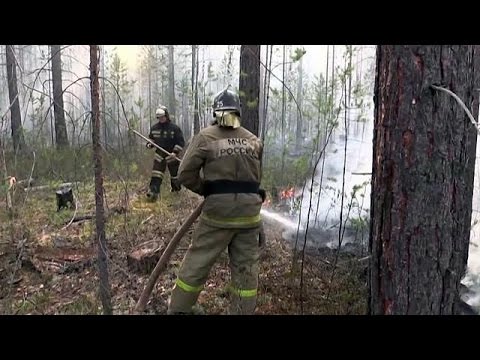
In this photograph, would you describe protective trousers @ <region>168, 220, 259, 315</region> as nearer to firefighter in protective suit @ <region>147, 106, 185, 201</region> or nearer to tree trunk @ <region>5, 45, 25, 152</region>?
tree trunk @ <region>5, 45, 25, 152</region>

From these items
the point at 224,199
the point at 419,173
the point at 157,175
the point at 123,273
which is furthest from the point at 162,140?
the point at 419,173

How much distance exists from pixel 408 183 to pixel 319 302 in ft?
7.97

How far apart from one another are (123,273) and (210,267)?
1.71 m

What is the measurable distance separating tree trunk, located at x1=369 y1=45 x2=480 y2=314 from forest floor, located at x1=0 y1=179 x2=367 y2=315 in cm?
187

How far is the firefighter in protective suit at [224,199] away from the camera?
11.0 feet

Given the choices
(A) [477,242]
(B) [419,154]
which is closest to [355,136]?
(A) [477,242]

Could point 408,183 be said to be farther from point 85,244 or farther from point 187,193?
point 187,193

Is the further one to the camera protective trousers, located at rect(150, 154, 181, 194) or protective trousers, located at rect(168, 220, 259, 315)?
protective trousers, located at rect(150, 154, 181, 194)

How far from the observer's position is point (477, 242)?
4.81 meters

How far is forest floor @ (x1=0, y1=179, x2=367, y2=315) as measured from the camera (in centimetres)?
407

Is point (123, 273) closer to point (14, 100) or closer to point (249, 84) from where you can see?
point (14, 100)

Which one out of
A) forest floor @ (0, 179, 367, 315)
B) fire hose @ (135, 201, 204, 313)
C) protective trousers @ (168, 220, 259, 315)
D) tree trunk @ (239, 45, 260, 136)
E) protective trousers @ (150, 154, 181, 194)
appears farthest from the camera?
protective trousers @ (150, 154, 181, 194)

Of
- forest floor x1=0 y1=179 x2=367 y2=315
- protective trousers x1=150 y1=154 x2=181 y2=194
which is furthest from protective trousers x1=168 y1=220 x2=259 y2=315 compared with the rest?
protective trousers x1=150 y1=154 x2=181 y2=194

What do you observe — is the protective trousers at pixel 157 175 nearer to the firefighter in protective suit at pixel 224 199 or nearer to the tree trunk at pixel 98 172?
the tree trunk at pixel 98 172
